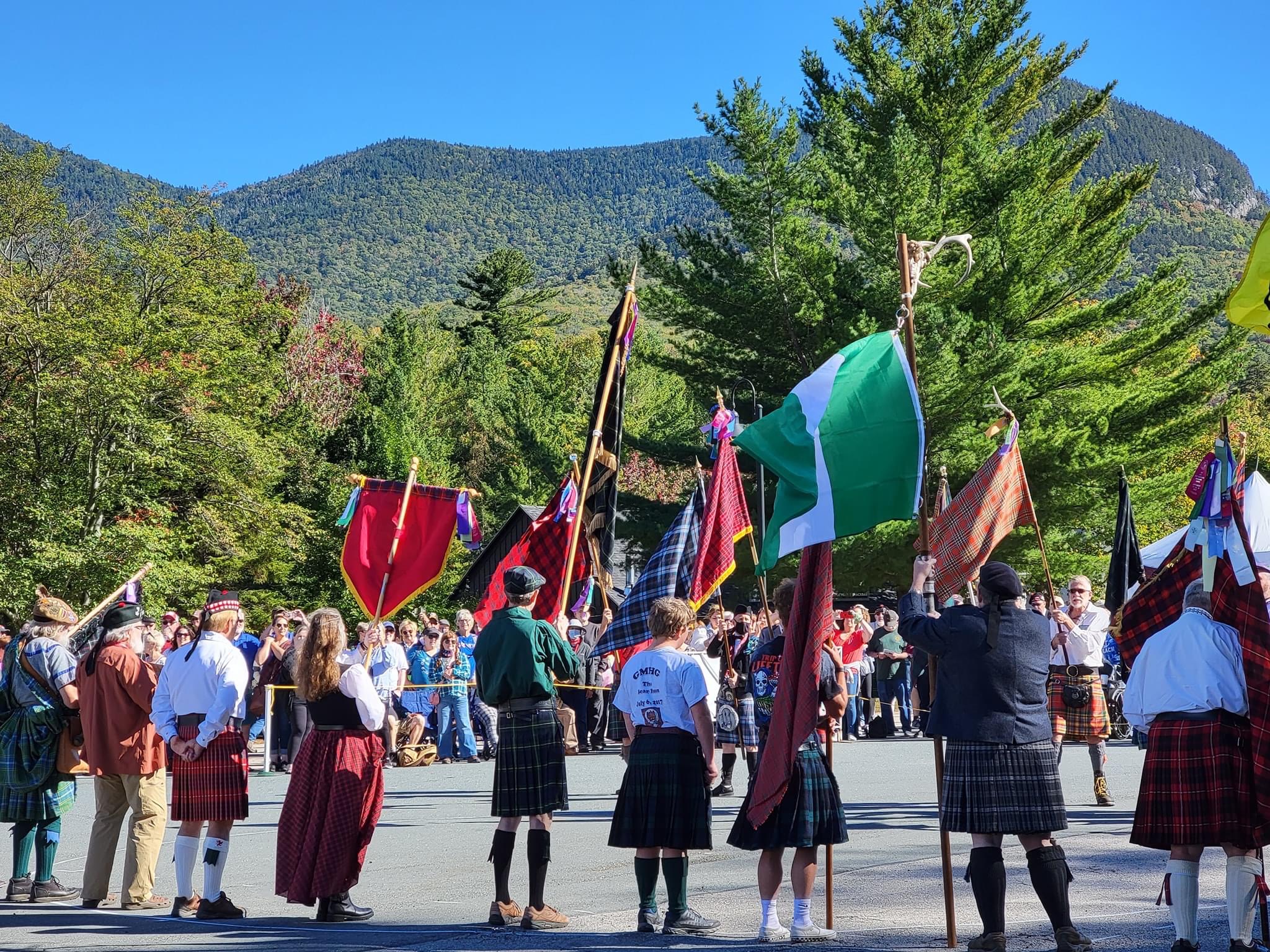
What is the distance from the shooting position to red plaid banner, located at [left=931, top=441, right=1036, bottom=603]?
987cm

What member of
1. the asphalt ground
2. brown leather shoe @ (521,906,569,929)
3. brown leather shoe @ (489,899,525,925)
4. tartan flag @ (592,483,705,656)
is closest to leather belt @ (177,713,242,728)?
the asphalt ground

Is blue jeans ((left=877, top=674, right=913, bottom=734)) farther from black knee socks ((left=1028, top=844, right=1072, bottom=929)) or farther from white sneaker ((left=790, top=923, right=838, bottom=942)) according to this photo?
black knee socks ((left=1028, top=844, right=1072, bottom=929))

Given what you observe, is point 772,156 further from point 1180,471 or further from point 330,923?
point 330,923

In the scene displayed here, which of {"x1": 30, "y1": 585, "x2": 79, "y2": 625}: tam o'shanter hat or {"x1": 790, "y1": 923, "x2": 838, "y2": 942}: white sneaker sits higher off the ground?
{"x1": 30, "y1": 585, "x2": 79, "y2": 625}: tam o'shanter hat

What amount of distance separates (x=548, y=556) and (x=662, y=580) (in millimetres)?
2046

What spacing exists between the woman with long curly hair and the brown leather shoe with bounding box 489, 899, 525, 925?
0.80 m

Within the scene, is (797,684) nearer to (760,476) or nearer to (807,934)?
(807,934)

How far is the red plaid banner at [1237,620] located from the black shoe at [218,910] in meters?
5.11

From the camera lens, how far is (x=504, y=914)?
771 centimetres

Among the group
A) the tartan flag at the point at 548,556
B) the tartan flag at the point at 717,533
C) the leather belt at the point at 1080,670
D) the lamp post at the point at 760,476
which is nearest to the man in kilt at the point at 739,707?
the lamp post at the point at 760,476

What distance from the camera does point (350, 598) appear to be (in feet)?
135

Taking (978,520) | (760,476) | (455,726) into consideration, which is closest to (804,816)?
(978,520)

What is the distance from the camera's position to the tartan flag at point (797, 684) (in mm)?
7020

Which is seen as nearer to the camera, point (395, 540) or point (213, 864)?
point (213, 864)
